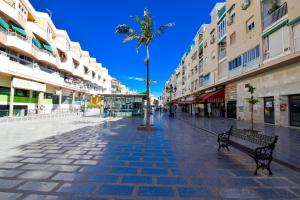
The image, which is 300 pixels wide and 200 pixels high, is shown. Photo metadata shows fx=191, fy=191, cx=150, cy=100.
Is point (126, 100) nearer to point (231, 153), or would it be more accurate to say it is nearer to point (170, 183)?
point (231, 153)

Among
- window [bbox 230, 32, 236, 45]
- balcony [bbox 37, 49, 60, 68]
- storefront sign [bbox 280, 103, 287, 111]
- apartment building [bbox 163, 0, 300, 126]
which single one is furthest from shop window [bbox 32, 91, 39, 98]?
storefront sign [bbox 280, 103, 287, 111]

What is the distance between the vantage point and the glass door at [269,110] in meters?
19.0

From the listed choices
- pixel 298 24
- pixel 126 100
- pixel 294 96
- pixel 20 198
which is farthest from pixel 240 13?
pixel 20 198

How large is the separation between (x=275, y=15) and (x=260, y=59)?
405 cm

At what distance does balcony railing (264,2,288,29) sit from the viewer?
1648cm

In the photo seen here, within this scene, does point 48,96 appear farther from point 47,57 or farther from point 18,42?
point 18,42

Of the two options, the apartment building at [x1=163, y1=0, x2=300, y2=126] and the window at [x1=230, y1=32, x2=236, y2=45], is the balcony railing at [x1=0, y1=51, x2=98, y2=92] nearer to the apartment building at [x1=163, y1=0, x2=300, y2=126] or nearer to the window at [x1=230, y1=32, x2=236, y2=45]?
the apartment building at [x1=163, y1=0, x2=300, y2=126]

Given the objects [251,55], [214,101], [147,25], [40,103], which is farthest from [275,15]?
[40,103]

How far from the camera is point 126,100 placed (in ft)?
116

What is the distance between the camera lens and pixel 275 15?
57.5ft

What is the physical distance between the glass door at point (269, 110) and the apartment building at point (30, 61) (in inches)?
1118

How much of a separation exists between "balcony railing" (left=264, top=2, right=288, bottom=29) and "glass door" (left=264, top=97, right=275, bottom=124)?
24.0 feet

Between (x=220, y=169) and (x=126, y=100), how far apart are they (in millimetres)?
30137

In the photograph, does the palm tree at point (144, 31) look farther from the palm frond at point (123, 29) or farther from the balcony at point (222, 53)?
the balcony at point (222, 53)
